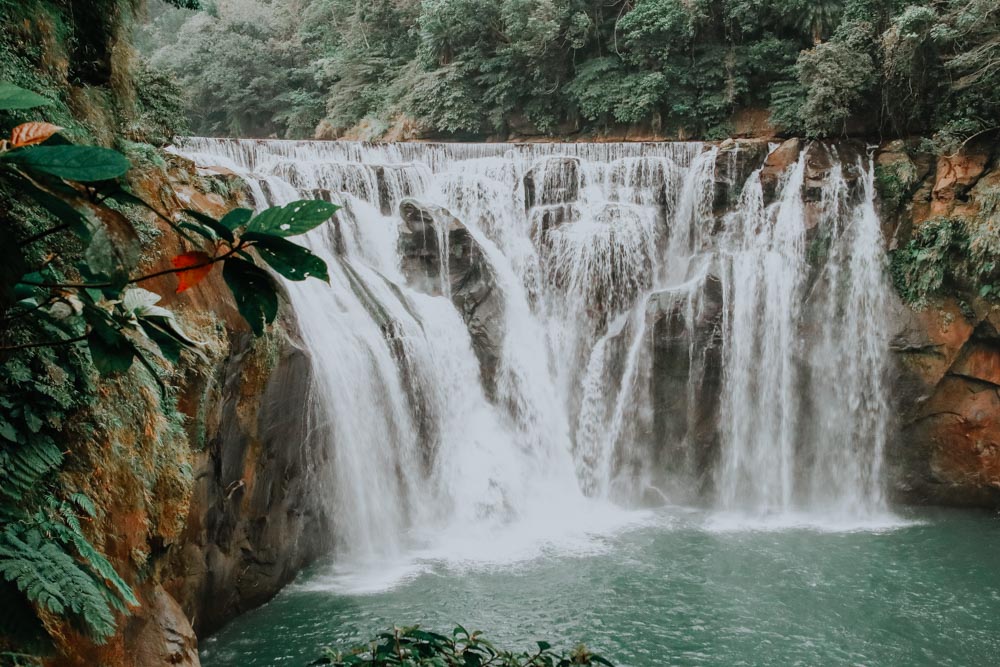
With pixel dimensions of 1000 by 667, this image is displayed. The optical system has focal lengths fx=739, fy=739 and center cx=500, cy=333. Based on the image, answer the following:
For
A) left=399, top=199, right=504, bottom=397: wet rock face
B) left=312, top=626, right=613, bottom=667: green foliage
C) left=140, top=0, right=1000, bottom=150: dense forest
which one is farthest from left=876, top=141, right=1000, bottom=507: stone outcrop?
left=312, top=626, right=613, bottom=667: green foliage

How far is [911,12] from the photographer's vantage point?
12836 millimetres

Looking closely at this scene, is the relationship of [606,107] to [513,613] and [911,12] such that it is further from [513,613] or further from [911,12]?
[513,613]

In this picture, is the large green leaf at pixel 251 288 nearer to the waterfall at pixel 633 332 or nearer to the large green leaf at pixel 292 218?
the large green leaf at pixel 292 218

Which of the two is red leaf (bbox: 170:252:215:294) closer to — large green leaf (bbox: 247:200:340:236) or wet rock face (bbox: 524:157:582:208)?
large green leaf (bbox: 247:200:340:236)

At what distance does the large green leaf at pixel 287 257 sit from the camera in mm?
1310

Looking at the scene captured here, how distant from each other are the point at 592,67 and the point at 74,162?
1991cm

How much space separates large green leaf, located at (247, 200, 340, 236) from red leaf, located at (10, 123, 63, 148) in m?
0.43

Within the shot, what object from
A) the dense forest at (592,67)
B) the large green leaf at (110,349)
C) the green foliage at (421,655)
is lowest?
the green foliage at (421,655)

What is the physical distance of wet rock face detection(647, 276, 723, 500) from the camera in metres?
12.1

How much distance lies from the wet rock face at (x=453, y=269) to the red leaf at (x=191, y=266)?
1059 centimetres

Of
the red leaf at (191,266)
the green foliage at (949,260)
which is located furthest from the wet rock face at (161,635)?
the green foliage at (949,260)

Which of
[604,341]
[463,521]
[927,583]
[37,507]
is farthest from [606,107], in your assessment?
[37,507]

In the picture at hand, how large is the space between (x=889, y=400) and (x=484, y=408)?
266 inches

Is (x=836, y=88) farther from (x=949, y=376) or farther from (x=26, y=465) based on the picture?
(x=26, y=465)
